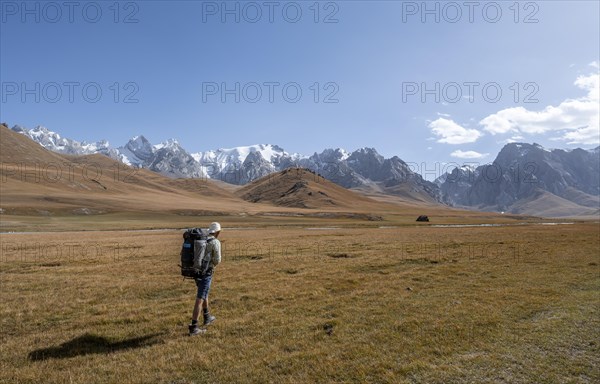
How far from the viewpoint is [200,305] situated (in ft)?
45.1

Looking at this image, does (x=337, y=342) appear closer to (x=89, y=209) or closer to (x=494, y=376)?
(x=494, y=376)

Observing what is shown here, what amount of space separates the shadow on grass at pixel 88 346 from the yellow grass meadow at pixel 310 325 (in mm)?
37

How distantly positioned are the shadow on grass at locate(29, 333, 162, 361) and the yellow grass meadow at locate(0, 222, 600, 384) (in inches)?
1.5

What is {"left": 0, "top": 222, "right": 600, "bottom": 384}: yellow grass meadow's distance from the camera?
10422 mm

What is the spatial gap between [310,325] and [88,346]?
25.6 feet

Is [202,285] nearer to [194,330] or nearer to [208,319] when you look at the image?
[194,330]

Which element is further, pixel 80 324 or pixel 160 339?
pixel 80 324

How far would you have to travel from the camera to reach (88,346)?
1263 cm

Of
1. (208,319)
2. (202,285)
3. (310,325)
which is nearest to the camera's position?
(202,285)

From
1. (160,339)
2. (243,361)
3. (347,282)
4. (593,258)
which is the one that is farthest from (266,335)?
(593,258)

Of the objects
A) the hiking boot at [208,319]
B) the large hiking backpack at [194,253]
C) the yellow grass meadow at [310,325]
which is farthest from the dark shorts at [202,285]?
the yellow grass meadow at [310,325]

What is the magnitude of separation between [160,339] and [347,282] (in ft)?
39.8

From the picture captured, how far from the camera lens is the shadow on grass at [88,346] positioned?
11.9 metres

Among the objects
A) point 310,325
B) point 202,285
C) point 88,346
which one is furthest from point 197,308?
point 310,325
